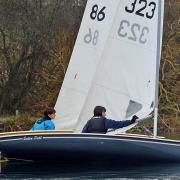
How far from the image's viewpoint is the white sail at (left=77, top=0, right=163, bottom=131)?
49.6ft

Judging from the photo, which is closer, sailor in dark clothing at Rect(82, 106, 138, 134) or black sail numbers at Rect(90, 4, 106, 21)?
sailor in dark clothing at Rect(82, 106, 138, 134)

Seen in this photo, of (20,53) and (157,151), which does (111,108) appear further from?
(20,53)

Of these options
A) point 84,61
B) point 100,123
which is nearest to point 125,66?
point 84,61

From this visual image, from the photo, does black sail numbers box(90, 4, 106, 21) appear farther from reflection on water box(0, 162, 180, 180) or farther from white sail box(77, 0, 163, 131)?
reflection on water box(0, 162, 180, 180)

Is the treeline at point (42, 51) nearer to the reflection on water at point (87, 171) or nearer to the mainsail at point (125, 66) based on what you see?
the mainsail at point (125, 66)

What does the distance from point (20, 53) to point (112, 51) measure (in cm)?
1029

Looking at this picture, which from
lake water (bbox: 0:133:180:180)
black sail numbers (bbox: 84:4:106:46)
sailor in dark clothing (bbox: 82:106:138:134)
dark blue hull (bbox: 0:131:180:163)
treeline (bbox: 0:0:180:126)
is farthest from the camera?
treeline (bbox: 0:0:180:126)

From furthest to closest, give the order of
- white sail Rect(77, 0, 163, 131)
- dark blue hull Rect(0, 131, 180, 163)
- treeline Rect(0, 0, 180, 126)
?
1. treeline Rect(0, 0, 180, 126)
2. white sail Rect(77, 0, 163, 131)
3. dark blue hull Rect(0, 131, 180, 163)

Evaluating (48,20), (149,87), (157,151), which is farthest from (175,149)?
(48,20)

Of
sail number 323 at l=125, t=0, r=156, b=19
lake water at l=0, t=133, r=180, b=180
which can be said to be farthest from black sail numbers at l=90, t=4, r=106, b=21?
lake water at l=0, t=133, r=180, b=180

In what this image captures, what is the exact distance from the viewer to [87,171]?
1388 cm

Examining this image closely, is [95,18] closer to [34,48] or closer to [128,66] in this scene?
[128,66]

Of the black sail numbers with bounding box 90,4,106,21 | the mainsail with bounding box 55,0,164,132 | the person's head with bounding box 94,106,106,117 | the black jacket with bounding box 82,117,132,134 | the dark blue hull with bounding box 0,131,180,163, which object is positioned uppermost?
the black sail numbers with bounding box 90,4,106,21

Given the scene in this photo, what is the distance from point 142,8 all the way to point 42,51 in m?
10.2
